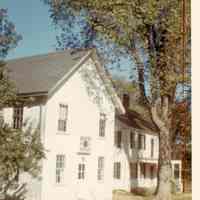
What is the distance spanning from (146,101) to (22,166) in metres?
7.24

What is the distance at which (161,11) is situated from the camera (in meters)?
13.2

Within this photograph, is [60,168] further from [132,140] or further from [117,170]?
[132,140]

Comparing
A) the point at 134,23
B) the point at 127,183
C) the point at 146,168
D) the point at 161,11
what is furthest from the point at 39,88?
the point at 146,168

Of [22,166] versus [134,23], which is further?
[134,23]

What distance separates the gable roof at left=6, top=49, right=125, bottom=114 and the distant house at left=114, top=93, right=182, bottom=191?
15.4ft

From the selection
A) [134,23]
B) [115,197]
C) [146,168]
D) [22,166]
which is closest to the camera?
[22,166]

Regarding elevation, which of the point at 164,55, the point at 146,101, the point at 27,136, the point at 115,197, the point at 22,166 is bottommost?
the point at 115,197

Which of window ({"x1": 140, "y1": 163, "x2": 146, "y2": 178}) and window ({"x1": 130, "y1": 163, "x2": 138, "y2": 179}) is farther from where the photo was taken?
window ({"x1": 140, "y1": 163, "x2": 146, "y2": 178})

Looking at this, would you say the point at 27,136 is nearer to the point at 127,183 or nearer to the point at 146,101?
the point at 146,101

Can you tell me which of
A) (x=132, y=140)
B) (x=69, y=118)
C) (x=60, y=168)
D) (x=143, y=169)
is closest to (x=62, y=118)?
(x=69, y=118)

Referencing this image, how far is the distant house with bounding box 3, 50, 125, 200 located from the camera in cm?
1423

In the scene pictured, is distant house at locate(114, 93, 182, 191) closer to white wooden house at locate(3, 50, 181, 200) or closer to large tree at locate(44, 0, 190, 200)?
white wooden house at locate(3, 50, 181, 200)

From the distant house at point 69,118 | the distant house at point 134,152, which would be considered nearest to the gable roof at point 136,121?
the distant house at point 134,152

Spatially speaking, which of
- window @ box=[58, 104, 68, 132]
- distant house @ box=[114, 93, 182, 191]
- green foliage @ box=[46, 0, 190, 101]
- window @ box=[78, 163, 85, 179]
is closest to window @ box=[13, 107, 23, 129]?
window @ box=[58, 104, 68, 132]
